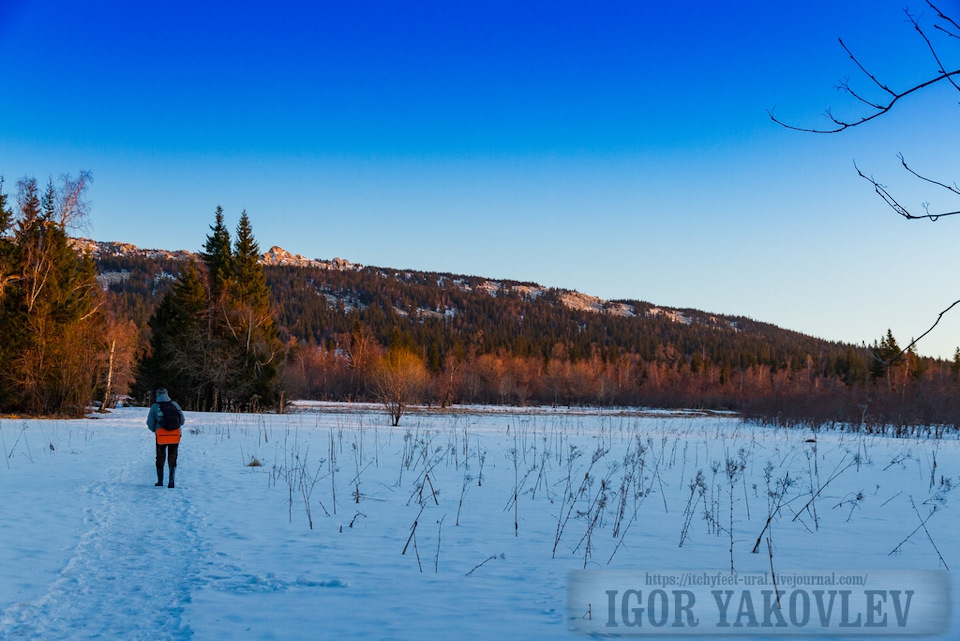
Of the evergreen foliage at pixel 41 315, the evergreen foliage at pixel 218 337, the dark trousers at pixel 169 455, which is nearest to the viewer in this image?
the dark trousers at pixel 169 455

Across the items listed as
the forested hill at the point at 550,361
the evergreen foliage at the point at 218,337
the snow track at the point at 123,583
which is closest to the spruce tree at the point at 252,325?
the evergreen foliage at the point at 218,337

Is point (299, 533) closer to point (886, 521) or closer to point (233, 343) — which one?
point (886, 521)

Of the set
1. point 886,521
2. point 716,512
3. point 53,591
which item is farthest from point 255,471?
point 886,521

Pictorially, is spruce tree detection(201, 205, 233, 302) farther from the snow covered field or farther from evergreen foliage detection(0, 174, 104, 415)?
the snow covered field

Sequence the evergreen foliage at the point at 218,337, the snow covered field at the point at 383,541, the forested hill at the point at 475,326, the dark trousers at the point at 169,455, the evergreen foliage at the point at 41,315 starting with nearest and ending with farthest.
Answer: the snow covered field at the point at 383,541 < the dark trousers at the point at 169,455 < the evergreen foliage at the point at 41,315 < the evergreen foliage at the point at 218,337 < the forested hill at the point at 475,326

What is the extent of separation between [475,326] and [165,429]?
495 ft

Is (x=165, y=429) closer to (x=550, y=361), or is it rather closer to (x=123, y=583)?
(x=123, y=583)

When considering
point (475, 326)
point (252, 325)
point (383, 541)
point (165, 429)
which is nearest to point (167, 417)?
point (165, 429)

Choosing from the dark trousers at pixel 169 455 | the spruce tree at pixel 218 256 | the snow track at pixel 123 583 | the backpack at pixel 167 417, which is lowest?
the snow track at pixel 123 583

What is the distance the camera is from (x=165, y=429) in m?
8.79

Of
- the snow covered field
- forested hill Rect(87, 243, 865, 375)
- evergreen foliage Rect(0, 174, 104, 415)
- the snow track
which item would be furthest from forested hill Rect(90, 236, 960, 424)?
evergreen foliage Rect(0, 174, 104, 415)

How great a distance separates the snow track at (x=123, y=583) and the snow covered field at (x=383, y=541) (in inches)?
0.8

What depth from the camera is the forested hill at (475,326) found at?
116750mm

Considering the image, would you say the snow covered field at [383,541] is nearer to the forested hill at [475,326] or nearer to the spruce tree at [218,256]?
the spruce tree at [218,256]
